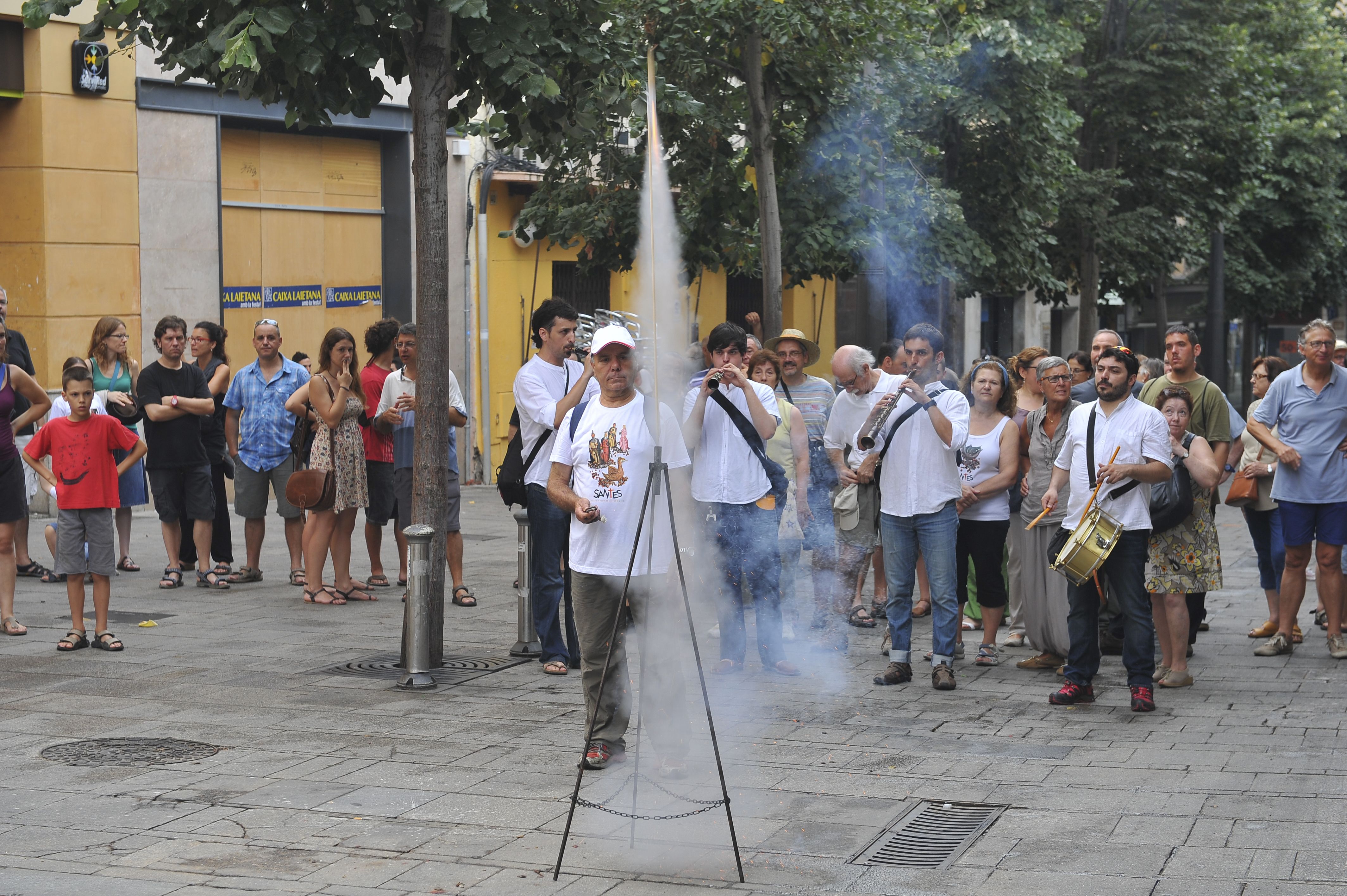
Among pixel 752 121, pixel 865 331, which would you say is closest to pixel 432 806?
pixel 752 121

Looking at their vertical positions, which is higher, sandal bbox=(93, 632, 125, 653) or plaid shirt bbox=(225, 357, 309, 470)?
Answer: plaid shirt bbox=(225, 357, 309, 470)

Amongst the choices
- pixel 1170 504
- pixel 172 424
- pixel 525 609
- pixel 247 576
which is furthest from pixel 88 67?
pixel 1170 504

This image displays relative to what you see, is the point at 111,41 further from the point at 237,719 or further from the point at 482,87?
the point at 237,719

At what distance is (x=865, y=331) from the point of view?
23547 mm

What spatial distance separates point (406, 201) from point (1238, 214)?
42.0 feet

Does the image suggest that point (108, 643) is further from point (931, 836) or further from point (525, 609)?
point (931, 836)

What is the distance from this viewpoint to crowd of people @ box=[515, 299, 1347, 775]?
6.04 meters

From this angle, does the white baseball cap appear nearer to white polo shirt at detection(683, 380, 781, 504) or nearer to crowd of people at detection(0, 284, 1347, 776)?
crowd of people at detection(0, 284, 1347, 776)

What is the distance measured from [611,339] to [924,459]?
2503 mm

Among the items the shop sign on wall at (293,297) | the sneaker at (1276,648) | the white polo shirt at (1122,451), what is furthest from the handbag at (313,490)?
the shop sign on wall at (293,297)

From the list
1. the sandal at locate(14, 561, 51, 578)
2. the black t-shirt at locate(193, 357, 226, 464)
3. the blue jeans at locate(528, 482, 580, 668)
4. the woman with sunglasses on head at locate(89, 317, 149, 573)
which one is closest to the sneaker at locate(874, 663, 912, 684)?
the blue jeans at locate(528, 482, 580, 668)

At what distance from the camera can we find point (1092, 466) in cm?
750

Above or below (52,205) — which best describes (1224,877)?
below

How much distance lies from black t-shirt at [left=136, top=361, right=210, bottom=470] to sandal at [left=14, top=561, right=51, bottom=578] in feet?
4.27
